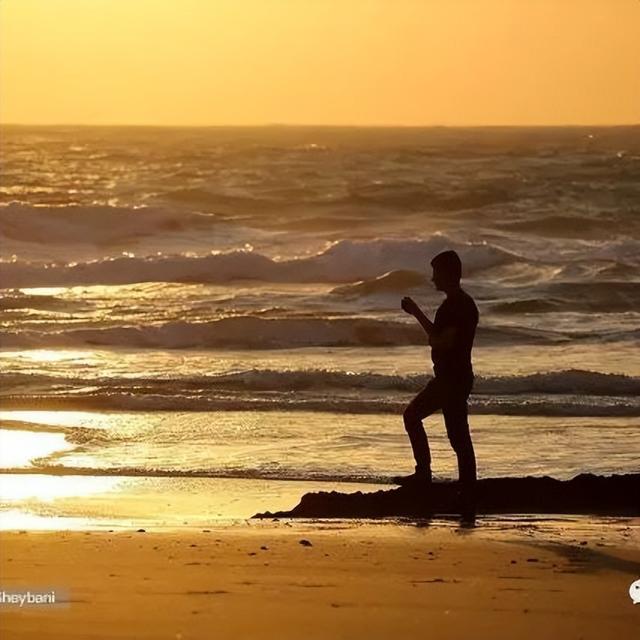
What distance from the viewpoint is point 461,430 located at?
332 inches

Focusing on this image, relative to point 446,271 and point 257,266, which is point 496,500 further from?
point 257,266

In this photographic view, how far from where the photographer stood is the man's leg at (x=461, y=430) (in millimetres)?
8422

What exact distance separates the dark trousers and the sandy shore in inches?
21.2

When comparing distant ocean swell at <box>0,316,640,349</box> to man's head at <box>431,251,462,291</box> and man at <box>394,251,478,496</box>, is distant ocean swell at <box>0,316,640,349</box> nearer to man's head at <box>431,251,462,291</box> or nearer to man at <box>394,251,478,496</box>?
man at <box>394,251,478,496</box>

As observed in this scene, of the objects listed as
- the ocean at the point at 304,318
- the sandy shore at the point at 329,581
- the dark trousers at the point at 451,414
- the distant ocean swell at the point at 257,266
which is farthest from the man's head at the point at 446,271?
the distant ocean swell at the point at 257,266

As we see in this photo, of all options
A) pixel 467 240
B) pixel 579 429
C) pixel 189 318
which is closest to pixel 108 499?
pixel 579 429

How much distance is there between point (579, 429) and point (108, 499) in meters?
4.53

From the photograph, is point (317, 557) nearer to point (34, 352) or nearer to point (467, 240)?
point (34, 352)

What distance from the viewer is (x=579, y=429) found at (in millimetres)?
12461

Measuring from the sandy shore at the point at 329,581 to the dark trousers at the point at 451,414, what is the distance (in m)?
0.54

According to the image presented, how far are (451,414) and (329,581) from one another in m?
2.13

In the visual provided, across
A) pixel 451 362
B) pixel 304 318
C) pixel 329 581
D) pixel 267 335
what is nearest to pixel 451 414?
pixel 451 362

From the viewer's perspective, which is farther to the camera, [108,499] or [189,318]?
[189,318]

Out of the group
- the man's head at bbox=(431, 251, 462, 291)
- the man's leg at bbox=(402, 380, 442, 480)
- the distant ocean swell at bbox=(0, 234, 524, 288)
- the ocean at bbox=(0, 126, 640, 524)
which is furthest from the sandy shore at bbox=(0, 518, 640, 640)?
the distant ocean swell at bbox=(0, 234, 524, 288)
